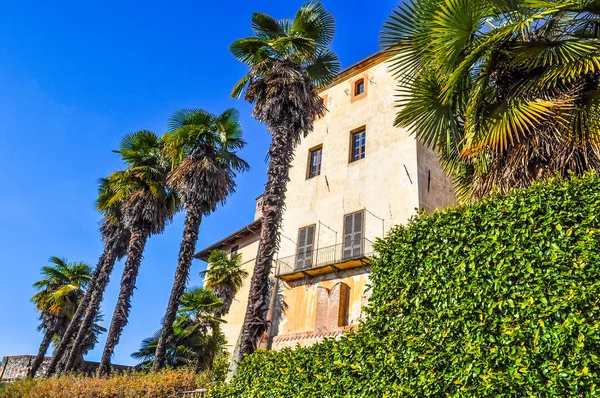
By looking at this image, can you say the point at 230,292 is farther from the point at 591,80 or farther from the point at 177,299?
the point at 591,80

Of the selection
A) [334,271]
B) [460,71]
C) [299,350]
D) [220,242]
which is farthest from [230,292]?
[460,71]

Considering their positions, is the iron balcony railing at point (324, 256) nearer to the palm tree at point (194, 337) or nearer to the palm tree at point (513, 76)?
the palm tree at point (194, 337)

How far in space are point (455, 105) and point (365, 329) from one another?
4.54 meters

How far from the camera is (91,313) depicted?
1820 cm

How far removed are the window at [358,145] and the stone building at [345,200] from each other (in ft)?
0.16

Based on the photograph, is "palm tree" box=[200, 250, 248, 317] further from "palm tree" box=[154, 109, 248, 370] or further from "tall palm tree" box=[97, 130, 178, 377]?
"palm tree" box=[154, 109, 248, 370]

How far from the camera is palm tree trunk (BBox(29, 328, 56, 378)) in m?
23.7

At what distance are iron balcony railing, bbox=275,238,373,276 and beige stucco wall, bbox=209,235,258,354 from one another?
16.7 feet

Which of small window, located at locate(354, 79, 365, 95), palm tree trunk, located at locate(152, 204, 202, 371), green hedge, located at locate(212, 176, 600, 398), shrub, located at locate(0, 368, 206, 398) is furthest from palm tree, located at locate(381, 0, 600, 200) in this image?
small window, located at locate(354, 79, 365, 95)

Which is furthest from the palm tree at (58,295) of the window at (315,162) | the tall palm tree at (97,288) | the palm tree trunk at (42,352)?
the window at (315,162)

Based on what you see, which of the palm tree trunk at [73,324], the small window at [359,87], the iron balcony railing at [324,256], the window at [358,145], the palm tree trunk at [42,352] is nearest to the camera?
the iron balcony railing at [324,256]

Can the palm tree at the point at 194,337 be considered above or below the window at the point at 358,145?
below

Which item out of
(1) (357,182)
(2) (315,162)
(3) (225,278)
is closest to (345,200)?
(1) (357,182)

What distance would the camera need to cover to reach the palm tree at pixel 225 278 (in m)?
23.9
